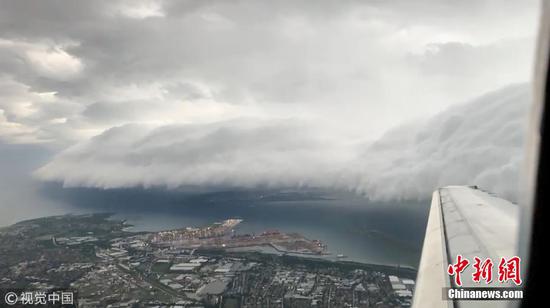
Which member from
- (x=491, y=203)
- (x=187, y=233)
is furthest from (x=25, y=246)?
(x=491, y=203)

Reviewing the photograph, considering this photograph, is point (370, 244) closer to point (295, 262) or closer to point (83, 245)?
point (295, 262)

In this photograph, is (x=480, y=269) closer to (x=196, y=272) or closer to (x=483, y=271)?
(x=483, y=271)

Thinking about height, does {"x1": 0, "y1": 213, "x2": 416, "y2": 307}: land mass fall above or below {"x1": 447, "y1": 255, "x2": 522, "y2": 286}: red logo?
below

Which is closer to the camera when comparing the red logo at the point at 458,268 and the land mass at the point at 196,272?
the red logo at the point at 458,268
